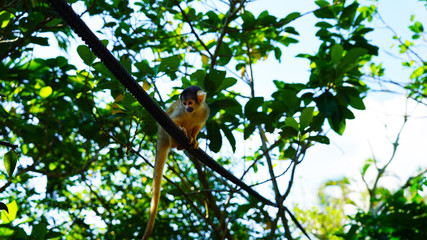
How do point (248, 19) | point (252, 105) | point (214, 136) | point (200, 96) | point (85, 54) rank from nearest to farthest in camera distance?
point (85, 54) → point (252, 105) → point (200, 96) → point (214, 136) → point (248, 19)

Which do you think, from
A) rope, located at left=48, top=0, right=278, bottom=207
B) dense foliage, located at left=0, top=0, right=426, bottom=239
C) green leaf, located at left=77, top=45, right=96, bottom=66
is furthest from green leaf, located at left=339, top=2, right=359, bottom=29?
green leaf, located at left=77, top=45, right=96, bottom=66

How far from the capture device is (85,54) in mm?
2527

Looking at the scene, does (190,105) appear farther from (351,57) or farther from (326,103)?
(351,57)

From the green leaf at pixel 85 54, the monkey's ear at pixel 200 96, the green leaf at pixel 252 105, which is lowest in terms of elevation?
the green leaf at pixel 252 105

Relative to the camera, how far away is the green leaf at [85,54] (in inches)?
98.4

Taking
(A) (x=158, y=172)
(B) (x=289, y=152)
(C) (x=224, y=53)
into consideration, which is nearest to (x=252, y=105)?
(B) (x=289, y=152)

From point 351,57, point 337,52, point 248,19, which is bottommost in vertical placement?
point 351,57

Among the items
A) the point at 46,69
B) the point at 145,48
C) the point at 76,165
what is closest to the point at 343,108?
the point at 145,48

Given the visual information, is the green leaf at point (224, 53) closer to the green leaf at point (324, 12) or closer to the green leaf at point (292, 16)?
the green leaf at point (292, 16)

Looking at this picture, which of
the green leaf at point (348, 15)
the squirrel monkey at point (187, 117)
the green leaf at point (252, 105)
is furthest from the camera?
the green leaf at point (348, 15)

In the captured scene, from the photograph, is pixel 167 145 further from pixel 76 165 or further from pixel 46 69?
pixel 76 165

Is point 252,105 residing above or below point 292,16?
below

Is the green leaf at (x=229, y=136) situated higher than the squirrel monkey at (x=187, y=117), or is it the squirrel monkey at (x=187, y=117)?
the squirrel monkey at (x=187, y=117)

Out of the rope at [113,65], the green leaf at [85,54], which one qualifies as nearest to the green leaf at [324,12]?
the rope at [113,65]
